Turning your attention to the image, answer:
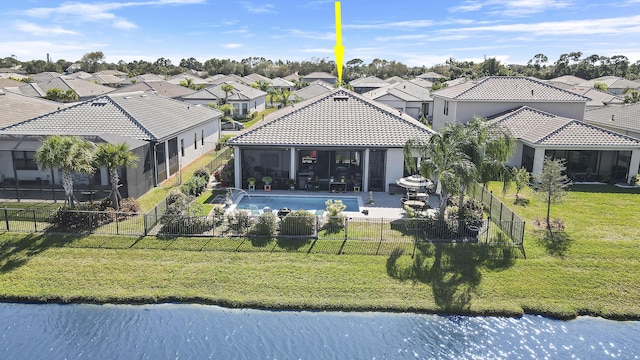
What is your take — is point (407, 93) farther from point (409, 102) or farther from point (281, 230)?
point (281, 230)

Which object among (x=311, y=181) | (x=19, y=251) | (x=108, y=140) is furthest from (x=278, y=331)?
→ (x=108, y=140)

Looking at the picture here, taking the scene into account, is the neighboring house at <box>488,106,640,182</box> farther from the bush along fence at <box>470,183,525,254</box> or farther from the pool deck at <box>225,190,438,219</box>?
the pool deck at <box>225,190,438,219</box>

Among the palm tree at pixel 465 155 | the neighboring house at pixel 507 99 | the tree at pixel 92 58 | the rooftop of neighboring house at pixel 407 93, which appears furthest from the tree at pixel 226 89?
the tree at pixel 92 58

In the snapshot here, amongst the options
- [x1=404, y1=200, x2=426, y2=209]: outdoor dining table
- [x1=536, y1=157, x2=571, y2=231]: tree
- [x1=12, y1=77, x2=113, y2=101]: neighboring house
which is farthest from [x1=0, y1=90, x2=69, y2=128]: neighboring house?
[x1=536, y1=157, x2=571, y2=231]: tree

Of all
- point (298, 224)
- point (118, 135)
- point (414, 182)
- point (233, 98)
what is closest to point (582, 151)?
point (414, 182)

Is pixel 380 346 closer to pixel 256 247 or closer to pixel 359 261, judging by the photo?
pixel 359 261

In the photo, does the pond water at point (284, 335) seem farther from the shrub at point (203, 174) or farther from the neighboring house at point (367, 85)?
the neighboring house at point (367, 85)

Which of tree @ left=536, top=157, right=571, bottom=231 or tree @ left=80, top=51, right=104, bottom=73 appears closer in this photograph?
tree @ left=536, top=157, right=571, bottom=231
